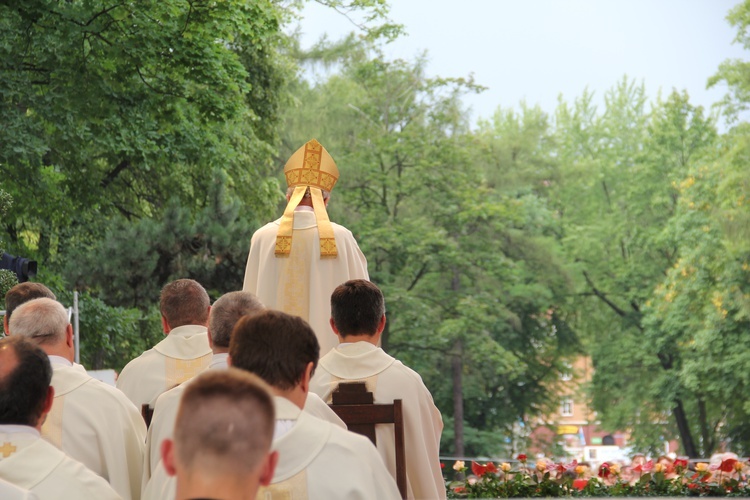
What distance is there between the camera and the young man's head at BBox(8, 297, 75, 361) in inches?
190

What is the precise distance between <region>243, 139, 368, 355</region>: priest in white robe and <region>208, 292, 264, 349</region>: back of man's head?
10.5ft

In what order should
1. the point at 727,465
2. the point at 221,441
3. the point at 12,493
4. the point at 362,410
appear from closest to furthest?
1. the point at 221,441
2. the point at 12,493
3. the point at 362,410
4. the point at 727,465

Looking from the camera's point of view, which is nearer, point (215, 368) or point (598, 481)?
point (215, 368)

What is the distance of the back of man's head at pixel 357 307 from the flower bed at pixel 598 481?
3.17 meters

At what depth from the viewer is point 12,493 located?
10.5ft

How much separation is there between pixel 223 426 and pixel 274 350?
115 cm

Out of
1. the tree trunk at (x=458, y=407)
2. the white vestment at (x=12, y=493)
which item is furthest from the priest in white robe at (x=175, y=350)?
the tree trunk at (x=458, y=407)

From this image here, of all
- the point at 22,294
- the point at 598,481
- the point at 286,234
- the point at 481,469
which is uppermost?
the point at 286,234

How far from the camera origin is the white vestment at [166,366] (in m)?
6.38

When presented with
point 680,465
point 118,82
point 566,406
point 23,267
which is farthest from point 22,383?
point 566,406

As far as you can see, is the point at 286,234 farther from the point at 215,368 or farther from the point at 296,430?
the point at 296,430

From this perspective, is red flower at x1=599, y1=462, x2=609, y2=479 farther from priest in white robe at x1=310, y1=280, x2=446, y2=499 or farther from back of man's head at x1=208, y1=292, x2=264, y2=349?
back of man's head at x1=208, y1=292, x2=264, y2=349

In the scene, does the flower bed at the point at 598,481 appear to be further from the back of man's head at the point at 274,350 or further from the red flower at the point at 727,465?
the back of man's head at the point at 274,350

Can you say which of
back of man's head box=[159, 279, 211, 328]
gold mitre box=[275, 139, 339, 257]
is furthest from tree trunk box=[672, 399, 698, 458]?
back of man's head box=[159, 279, 211, 328]
